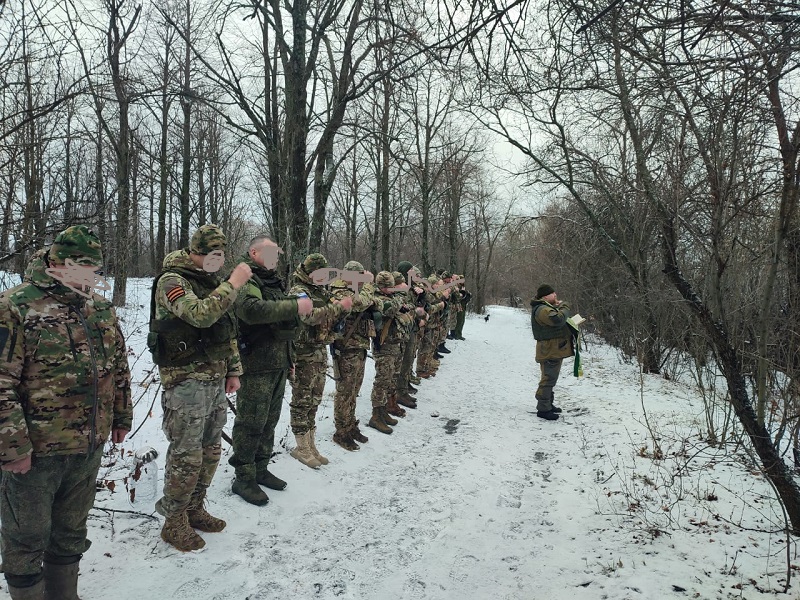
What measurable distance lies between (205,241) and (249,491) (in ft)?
6.82

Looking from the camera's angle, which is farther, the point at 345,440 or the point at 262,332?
the point at 345,440

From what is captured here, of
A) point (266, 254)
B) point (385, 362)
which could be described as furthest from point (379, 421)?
point (266, 254)

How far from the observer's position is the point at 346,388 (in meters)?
5.28

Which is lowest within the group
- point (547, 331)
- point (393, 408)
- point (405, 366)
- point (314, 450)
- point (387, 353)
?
point (393, 408)

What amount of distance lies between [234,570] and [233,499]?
0.90 m

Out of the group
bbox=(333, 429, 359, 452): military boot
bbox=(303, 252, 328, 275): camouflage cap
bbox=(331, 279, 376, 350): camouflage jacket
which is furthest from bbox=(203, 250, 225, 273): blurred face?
bbox=(333, 429, 359, 452): military boot

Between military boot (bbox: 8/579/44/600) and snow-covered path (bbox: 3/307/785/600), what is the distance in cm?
41

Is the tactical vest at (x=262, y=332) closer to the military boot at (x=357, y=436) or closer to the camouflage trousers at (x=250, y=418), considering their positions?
the camouflage trousers at (x=250, y=418)

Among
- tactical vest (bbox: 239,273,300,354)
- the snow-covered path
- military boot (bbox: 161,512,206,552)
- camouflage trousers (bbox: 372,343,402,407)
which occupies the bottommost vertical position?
the snow-covered path

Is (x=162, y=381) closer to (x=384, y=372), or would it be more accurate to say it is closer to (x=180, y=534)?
(x=180, y=534)

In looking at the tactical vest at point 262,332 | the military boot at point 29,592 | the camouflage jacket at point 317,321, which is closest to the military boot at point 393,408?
the camouflage jacket at point 317,321

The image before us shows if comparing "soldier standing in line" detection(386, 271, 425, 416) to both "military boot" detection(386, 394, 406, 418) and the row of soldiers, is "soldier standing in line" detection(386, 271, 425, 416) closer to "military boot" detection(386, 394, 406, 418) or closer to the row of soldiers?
"military boot" detection(386, 394, 406, 418)

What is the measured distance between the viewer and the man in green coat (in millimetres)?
7070

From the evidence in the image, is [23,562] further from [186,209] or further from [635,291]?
[186,209]
